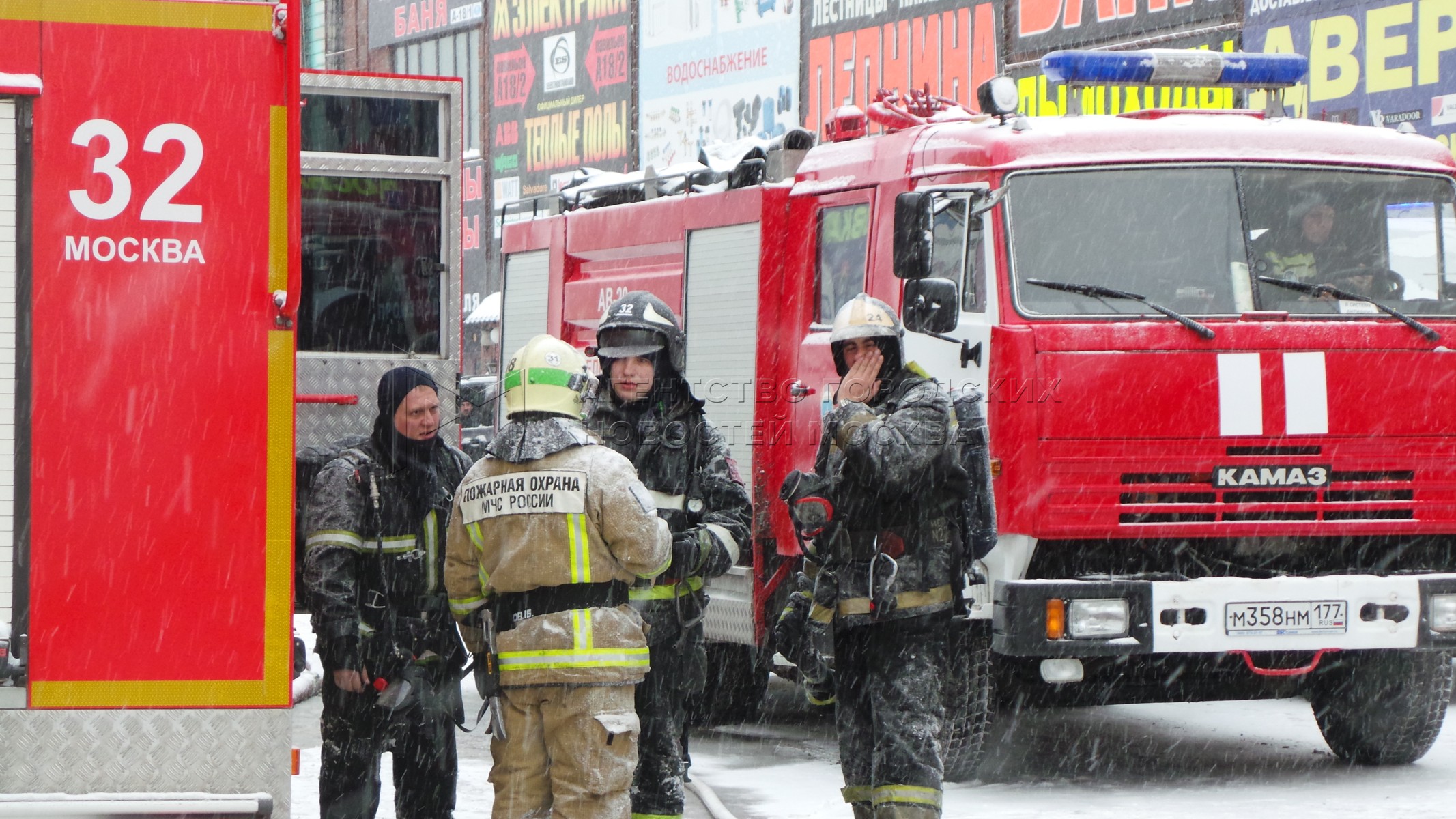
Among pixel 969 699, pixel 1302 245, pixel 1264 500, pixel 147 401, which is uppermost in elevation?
pixel 1302 245

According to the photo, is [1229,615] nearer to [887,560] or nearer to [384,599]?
[887,560]

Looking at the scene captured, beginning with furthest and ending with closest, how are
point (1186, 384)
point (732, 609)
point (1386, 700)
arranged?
point (732, 609), point (1386, 700), point (1186, 384)

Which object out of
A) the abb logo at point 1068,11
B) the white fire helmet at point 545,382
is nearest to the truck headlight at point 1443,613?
the white fire helmet at point 545,382

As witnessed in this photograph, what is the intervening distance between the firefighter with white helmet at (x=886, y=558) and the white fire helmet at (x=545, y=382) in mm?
1153

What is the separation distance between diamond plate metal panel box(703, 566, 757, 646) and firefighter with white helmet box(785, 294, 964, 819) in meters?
2.70

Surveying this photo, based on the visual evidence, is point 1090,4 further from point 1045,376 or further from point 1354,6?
point 1045,376

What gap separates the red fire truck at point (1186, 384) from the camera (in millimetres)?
7613

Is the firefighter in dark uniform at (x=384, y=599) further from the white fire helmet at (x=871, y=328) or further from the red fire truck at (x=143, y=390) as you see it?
the red fire truck at (x=143, y=390)

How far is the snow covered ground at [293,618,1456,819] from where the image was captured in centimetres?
769

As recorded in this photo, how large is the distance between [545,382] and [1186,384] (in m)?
3.30

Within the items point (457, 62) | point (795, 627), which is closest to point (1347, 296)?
point (795, 627)

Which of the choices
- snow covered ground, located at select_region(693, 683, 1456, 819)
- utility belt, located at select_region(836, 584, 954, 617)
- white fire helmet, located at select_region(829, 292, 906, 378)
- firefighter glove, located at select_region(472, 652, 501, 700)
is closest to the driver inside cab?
snow covered ground, located at select_region(693, 683, 1456, 819)

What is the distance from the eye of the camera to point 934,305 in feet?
25.6

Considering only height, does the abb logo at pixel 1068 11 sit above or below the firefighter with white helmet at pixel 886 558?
above
